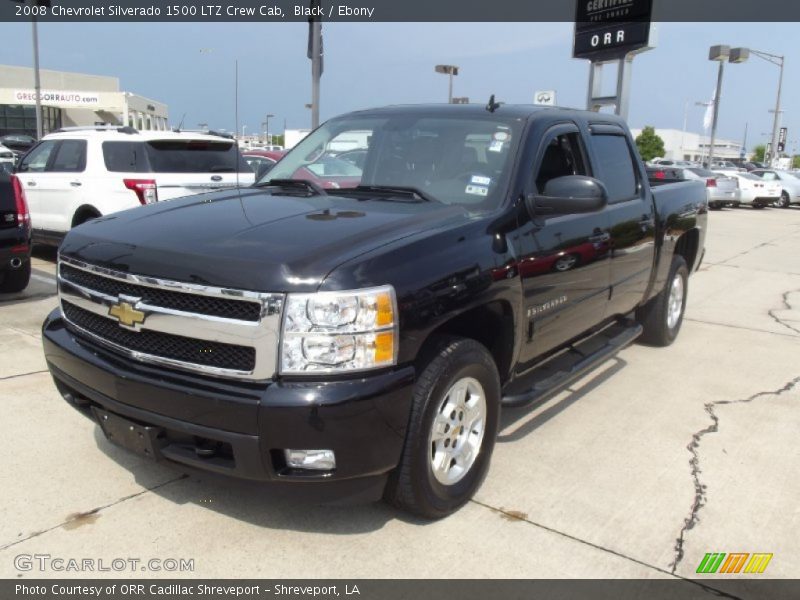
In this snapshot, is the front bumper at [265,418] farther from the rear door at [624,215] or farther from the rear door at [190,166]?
the rear door at [190,166]

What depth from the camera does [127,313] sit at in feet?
9.55

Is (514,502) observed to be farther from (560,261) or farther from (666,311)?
(666,311)

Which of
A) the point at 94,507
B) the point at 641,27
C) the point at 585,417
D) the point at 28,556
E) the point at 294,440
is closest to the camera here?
the point at 294,440

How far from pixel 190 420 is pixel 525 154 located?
2187 millimetres

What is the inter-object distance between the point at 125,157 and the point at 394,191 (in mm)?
5776

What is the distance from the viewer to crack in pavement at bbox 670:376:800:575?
3092mm

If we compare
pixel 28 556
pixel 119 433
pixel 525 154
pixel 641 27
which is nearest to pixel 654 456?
pixel 525 154

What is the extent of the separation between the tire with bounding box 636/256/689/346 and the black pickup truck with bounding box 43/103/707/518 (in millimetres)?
1808

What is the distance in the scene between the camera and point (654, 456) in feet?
13.1

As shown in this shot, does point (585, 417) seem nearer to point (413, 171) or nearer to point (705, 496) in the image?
point (705, 496)

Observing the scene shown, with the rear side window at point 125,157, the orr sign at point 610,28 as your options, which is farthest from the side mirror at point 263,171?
the orr sign at point 610,28

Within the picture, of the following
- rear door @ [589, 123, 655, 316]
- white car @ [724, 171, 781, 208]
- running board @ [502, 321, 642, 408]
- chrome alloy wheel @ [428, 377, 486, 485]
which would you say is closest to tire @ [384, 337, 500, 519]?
chrome alloy wheel @ [428, 377, 486, 485]

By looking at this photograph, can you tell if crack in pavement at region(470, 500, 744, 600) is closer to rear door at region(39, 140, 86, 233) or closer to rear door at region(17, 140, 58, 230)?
rear door at region(39, 140, 86, 233)

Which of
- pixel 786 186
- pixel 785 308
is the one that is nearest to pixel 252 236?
pixel 785 308
